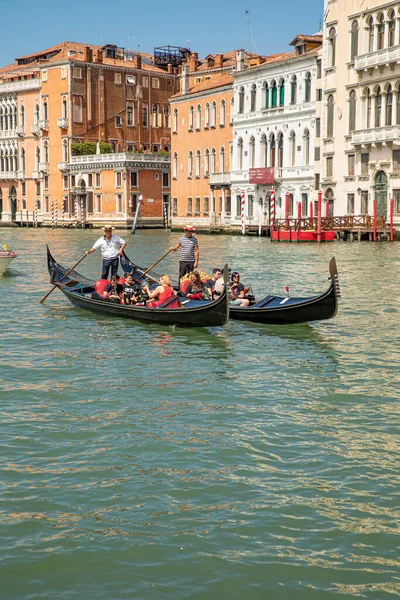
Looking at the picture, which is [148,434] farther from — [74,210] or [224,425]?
[74,210]

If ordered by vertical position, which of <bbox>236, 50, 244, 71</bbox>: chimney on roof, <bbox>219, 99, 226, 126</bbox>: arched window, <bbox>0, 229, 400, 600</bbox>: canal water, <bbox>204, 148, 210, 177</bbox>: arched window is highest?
<bbox>236, 50, 244, 71</bbox>: chimney on roof

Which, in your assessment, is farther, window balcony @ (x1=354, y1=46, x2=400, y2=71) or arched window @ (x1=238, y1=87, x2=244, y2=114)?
arched window @ (x1=238, y1=87, x2=244, y2=114)

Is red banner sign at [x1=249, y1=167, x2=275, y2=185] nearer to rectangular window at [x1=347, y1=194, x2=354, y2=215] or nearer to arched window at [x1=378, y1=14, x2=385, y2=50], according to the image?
rectangular window at [x1=347, y1=194, x2=354, y2=215]

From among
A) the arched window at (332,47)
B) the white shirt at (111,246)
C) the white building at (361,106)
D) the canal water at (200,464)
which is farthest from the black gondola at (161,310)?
the arched window at (332,47)

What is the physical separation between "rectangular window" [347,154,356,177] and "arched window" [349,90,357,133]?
89 cm

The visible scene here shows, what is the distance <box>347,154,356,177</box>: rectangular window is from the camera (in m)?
31.5

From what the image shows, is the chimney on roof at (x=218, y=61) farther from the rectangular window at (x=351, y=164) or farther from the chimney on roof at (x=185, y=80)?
the rectangular window at (x=351, y=164)

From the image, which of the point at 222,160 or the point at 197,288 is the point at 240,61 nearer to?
the point at 222,160

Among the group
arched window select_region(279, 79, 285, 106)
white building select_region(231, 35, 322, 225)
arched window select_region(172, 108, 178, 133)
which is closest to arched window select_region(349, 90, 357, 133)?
white building select_region(231, 35, 322, 225)

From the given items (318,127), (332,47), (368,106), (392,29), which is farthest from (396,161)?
(332,47)

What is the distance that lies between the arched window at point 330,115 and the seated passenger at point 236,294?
2235 cm

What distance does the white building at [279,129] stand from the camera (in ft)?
113

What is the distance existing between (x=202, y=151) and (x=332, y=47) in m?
12.0

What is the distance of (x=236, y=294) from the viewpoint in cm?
1141
